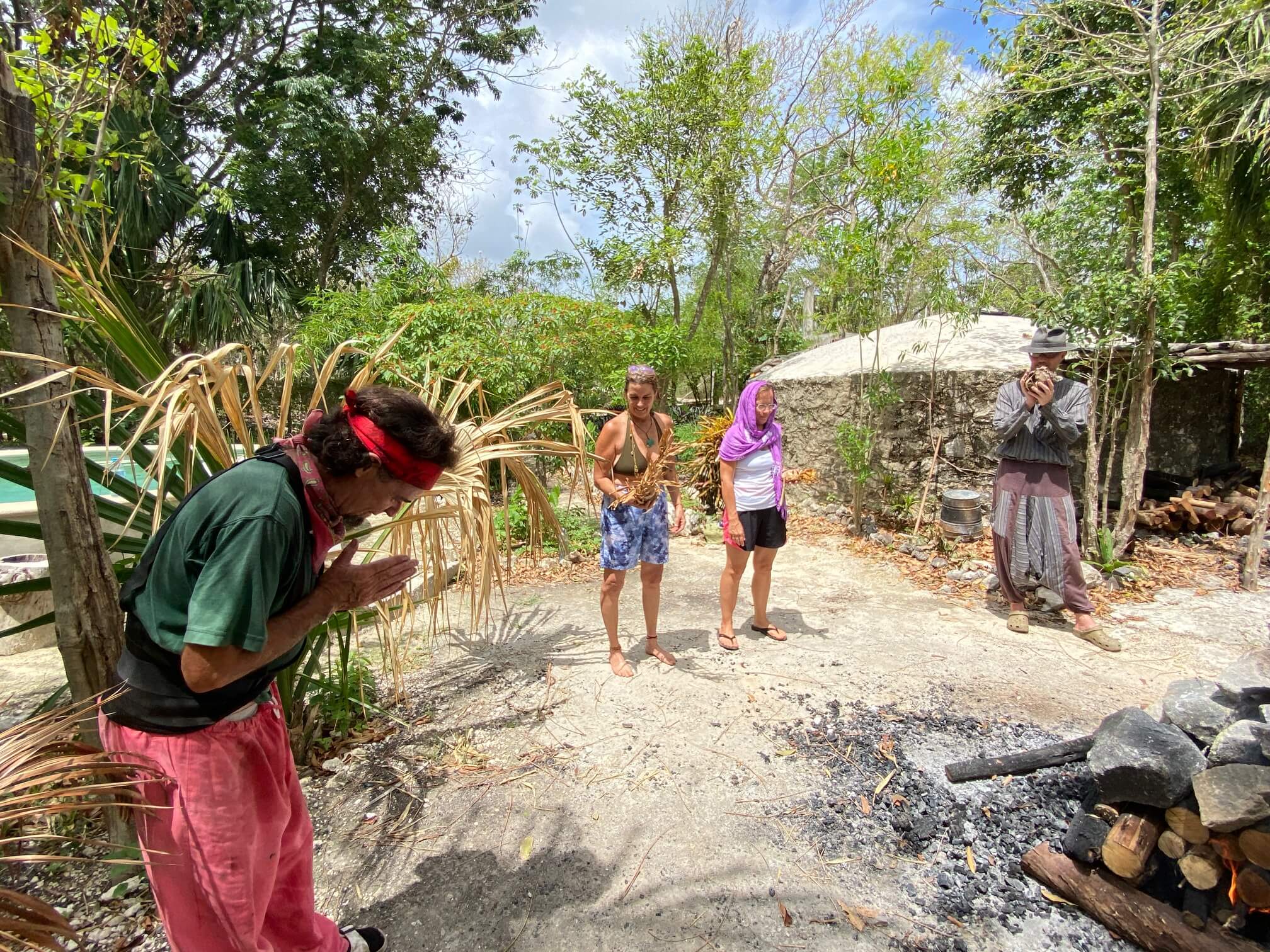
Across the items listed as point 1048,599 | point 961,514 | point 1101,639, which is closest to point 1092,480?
point 961,514

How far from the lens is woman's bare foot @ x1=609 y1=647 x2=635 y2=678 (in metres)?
3.47

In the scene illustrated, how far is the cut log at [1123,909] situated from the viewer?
5.59 feet

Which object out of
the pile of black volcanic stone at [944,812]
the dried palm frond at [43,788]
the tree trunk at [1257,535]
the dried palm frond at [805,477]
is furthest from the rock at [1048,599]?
the dried palm frond at [43,788]

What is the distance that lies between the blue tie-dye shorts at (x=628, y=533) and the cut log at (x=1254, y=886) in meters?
2.35

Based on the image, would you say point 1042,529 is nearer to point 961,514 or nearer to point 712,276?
point 961,514

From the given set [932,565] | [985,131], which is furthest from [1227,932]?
[985,131]

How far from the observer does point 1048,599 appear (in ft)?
14.4

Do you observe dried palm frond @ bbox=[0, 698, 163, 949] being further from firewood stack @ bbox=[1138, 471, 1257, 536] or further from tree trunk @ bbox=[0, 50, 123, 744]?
firewood stack @ bbox=[1138, 471, 1257, 536]

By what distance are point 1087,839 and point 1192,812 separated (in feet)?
0.98

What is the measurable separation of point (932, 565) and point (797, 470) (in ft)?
8.65

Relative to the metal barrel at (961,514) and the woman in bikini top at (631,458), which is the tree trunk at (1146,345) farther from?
the woman in bikini top at (631,458)

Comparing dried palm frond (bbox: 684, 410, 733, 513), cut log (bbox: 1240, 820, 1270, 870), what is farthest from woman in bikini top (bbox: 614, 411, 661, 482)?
dried palm frond (bbox: 684, 410, 733, 513)

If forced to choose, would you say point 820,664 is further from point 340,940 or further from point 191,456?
point 191,456

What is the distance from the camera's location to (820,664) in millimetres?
3596
